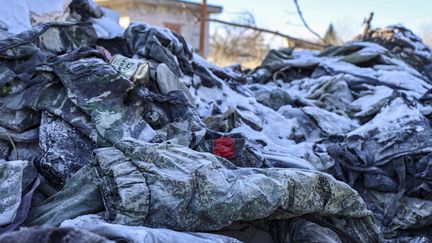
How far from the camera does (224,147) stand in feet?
8.40

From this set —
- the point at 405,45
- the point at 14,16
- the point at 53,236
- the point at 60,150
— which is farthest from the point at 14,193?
the point at 405,45

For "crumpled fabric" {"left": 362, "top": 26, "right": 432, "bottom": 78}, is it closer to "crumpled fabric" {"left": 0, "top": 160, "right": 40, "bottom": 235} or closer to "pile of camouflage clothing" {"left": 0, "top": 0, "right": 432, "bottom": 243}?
"pile of camouflage clothing" {"left": 0, "top": 0, "right": 432, "bottom": 243}

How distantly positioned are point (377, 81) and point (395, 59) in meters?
0.89

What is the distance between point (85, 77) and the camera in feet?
8.50

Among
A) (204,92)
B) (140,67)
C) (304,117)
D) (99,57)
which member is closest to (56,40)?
(99,57)

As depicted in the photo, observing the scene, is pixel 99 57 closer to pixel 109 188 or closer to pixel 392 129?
pixel 109 188

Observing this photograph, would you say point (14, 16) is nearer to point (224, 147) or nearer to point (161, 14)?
point (224, 147)

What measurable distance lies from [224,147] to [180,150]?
52 centimetres

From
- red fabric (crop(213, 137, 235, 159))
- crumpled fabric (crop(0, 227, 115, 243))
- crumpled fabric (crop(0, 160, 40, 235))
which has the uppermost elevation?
crumpled fabric (crop(0, 227, 115, 243))

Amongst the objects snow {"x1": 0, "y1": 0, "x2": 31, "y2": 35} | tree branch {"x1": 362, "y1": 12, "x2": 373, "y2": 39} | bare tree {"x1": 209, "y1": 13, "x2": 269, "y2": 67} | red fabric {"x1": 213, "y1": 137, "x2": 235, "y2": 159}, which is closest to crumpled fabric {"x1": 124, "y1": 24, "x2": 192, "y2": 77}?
snow {"x1": 0, "y1": 0, "x2": 31, "y2": 35}

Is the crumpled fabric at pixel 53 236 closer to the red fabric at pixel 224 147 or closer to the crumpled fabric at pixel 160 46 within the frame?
the red fabric at pixel 224 147

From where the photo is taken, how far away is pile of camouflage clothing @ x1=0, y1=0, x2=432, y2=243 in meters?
1.85

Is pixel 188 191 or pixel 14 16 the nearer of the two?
pixel 188 191

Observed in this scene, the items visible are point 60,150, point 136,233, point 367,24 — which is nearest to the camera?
point 136,233
